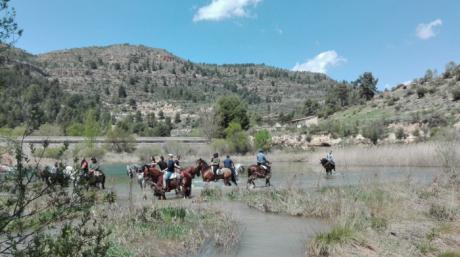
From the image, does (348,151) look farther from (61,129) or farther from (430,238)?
(61,129)

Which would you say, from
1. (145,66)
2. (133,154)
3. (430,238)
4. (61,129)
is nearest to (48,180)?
(430,238)

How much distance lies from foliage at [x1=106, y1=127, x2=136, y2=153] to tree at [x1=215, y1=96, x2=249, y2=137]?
1794 centimetres

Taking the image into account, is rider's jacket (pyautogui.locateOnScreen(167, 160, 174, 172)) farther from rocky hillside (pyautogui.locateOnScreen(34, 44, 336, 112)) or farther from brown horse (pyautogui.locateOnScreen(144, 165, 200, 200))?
rocky hillside (pyautogui.locateOnScreen(34, 44, 336, 112))

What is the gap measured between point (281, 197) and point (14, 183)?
16.1 metres

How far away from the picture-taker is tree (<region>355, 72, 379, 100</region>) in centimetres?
10762

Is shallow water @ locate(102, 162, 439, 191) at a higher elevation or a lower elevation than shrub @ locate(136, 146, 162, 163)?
lower

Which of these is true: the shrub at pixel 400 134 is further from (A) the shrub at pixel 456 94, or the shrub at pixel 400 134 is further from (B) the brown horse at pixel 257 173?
(B) the brown horse at pixel 257 173

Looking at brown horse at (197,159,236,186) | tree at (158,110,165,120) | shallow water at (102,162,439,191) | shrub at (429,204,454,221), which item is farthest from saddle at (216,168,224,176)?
tree at (158,110,165,120)

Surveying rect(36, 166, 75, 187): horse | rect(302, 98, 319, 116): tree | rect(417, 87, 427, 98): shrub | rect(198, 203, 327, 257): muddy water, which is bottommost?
rect(198, 203, 327, 257): muddy water

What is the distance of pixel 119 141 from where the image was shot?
285 ft

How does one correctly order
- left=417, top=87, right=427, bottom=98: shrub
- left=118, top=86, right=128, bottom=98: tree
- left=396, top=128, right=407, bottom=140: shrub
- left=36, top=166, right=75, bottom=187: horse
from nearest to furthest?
left=36, top=166, right=75, bottom=187: horse < left=396, top=128, right=407, bottom=140: shrub < left=417, top=87, right=427, bottom=98: shrub < left=118, top=86, right=128, bottom=98: tree

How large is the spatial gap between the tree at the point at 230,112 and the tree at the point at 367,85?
91.0 ft

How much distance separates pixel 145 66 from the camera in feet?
654

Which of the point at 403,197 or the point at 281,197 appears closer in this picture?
the point at 403,197
